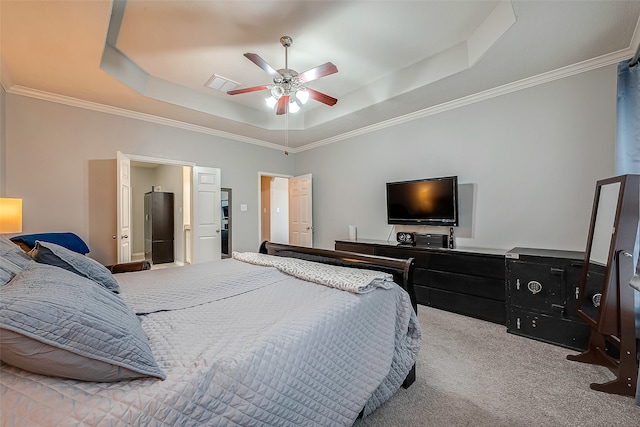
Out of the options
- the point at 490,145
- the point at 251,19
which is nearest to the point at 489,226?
the point at 490,145

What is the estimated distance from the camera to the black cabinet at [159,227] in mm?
6191

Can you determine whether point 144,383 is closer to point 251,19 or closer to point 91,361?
point 91,361

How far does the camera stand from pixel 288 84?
2756mm

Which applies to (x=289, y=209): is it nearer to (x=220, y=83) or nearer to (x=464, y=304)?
(x=220, y=83)

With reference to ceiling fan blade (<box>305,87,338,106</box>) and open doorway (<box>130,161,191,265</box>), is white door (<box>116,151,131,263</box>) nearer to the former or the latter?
open doorway (<box>130,161,191,265</box>)

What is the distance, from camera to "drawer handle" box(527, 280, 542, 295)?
8.36 ft

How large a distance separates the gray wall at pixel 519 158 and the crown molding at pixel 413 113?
0.07 metres

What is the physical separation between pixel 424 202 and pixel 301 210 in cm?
274

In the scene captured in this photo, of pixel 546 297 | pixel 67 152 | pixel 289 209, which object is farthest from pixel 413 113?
pixel 67 152

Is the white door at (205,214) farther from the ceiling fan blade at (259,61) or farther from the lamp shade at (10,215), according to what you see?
the ceiling fan blade at (259,61)

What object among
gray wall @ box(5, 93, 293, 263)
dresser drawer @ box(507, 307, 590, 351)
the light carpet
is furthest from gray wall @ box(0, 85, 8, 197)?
dresser drawer @ box(507, 307, 590, 351)

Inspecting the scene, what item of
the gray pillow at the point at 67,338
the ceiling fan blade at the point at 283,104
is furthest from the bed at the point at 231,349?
the ceiling fan blade at the point at 283,104

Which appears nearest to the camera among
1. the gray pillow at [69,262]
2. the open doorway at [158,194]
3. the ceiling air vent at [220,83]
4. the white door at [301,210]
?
the gray pillow at [69,262]

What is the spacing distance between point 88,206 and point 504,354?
500 cm
